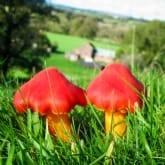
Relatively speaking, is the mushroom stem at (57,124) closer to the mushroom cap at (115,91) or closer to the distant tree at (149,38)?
the mushroom cap at (115,91)

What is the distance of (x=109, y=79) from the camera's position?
1440 millimetres

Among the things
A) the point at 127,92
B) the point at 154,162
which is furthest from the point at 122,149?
the point at 127,92

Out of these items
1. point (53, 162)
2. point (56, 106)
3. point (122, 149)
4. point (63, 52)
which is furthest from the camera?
point (63, 52)

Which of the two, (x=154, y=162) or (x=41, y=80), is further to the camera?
(x=41, y=80)

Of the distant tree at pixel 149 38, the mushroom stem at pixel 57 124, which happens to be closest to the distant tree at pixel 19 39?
the distant tree at pixel 149 38

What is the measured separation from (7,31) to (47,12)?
3317mm

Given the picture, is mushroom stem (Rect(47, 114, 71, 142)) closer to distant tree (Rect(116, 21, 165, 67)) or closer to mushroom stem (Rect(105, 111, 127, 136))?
mushroom stem (Rect(105, 111, 127, 136))

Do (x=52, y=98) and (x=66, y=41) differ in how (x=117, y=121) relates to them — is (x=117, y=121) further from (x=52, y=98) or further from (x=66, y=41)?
(x=66, y=41)

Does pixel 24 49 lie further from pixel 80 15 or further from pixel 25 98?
pixel 80 15

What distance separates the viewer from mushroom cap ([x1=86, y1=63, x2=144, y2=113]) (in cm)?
138

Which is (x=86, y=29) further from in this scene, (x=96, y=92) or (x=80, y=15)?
(x=96, y=92)

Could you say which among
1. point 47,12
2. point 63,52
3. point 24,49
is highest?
point 47,12

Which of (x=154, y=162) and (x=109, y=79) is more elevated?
(x=109, y=79)

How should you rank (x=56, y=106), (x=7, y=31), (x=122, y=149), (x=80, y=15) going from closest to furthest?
(x=122, y=149), (x=56, y=106), (x=7, y=31), (x=80, y=15)
